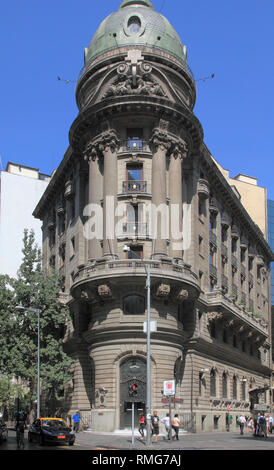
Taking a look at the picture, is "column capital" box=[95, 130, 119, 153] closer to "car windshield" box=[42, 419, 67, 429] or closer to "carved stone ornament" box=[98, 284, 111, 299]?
"carved stone ornament" box=[98, 284, 111, 299]

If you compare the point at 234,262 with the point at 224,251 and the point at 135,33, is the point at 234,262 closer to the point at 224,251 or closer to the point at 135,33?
the point at 224,251

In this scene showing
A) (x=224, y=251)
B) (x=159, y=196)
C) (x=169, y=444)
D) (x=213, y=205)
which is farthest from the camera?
(x=224, y=251)

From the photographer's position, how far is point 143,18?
54375 millimetres

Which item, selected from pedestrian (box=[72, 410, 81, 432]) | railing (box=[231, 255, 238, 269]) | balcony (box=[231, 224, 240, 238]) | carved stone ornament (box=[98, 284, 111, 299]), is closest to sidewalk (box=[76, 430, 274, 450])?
pedestrian (box=[72, 410, 81, 432])

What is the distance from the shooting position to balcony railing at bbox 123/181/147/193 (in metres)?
48.0

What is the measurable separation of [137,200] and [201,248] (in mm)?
10865

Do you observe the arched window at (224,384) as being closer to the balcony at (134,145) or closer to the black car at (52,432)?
the balcony at (134,145)

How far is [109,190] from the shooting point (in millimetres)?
47594

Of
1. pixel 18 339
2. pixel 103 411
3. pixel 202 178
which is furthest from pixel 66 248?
pixel 103 411

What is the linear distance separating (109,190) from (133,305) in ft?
31.3

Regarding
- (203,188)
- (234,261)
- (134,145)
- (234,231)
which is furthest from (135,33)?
(234,261)

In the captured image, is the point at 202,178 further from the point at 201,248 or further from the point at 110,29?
the point at 110,29

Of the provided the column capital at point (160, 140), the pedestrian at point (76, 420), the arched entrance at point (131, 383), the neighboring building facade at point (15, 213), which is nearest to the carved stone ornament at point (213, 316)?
the arched entrance at point (131, 383)

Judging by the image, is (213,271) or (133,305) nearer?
(133,305)
